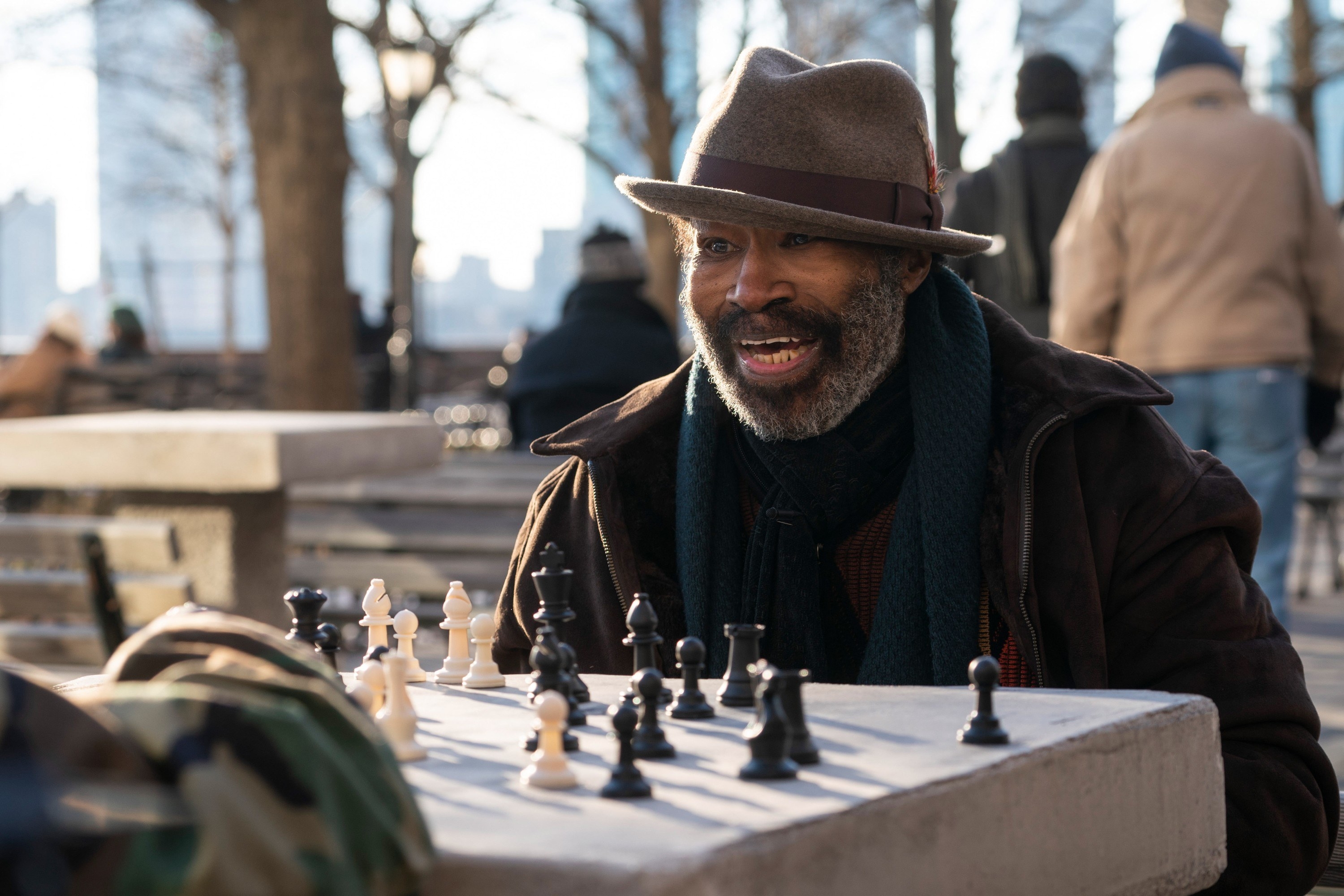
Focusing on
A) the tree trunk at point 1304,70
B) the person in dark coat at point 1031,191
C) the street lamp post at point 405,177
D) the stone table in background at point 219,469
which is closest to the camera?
the stone table in background at point 219,469

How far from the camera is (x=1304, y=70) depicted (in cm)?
1955

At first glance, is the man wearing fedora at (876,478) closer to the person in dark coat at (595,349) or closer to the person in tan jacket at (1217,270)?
the person in tan jacket at (1217,270)

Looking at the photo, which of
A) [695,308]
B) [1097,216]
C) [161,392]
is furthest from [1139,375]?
[161,392]

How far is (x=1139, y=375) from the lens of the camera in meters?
2.75

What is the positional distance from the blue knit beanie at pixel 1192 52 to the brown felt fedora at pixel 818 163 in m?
3.50

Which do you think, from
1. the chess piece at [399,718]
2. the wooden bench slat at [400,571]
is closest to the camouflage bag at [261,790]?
the chess piece at [399,718]

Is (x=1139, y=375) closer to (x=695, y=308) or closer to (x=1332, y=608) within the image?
(x=695, y=308)

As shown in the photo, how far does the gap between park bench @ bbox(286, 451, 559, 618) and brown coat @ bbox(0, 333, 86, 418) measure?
17.2 feet

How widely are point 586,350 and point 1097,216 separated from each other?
114 inches

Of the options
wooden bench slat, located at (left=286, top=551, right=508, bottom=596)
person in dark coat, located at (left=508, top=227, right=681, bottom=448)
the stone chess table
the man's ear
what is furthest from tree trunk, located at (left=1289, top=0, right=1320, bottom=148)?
the stone chess table

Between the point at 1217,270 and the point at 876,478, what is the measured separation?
11.7ft

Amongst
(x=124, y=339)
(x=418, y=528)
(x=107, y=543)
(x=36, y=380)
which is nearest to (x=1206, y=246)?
(x=418, y=528)

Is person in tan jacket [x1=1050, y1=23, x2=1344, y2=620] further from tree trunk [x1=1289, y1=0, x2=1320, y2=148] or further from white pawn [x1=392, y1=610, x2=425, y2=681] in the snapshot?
tree trunk [x1=1289, y1=0, x2=1320, y2=148]

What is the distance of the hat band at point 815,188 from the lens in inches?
114
